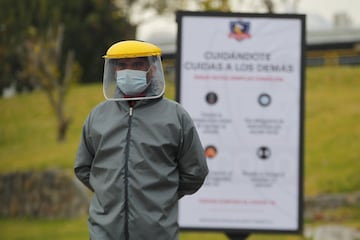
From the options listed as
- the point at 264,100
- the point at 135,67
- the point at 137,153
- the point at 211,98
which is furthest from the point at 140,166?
the point at 264,100

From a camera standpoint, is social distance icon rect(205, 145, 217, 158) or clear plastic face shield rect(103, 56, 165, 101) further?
social distance icon rect(205, 145, 217, 158)

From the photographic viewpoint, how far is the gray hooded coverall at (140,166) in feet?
19.0

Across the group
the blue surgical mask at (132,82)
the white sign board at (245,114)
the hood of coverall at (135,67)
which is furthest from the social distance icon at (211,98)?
the blue surgical mask at (132,82)

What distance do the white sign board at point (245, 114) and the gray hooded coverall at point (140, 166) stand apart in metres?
3.65

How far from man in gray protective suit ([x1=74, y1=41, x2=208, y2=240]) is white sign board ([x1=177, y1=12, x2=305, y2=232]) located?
3583 mm

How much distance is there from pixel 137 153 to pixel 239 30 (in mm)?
4053

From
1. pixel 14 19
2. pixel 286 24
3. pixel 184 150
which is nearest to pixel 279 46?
pixel 286 24

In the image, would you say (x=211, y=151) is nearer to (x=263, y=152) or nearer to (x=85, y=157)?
(x=263, y=152)

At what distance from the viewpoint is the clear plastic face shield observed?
600 centimetres

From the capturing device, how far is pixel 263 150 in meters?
9.77

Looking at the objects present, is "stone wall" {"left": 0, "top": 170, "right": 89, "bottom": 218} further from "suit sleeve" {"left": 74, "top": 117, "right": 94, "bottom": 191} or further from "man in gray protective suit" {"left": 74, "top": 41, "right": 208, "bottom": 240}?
"man in gray protective suit" {"left": 74, "top": 41, "right": 208, "bottom": 240}

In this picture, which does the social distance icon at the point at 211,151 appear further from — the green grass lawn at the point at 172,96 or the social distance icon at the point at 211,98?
the green grass lawn at the point at 172,96

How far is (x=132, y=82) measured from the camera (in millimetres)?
6004

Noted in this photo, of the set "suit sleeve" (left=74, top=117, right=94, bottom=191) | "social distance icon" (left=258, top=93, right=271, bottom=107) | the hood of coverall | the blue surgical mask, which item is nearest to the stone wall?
"social distance icon" (left=258, top=93, right=271, bottom=107)
